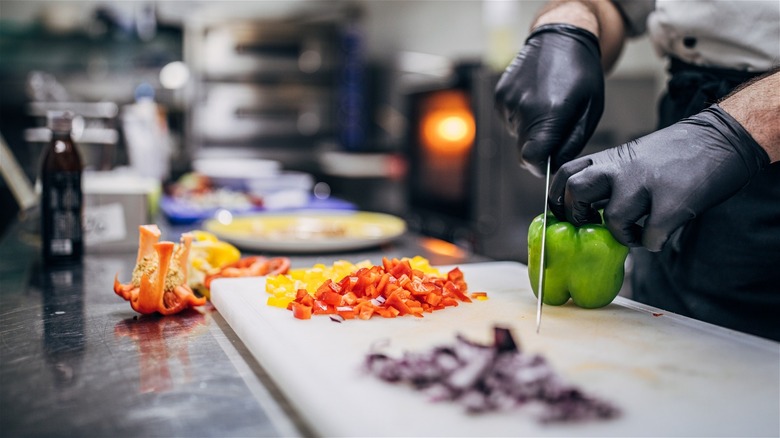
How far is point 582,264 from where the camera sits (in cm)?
119

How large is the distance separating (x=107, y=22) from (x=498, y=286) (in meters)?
6.51

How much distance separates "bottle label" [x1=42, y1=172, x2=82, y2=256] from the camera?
1.65m

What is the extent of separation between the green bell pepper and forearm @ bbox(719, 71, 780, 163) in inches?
10.6

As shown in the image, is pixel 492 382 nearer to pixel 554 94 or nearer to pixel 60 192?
pixel 554 94

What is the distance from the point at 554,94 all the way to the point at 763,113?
37cm

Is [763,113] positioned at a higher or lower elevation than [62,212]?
higher

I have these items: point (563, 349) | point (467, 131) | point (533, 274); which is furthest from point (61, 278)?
point (467, 131)

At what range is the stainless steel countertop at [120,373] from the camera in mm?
755

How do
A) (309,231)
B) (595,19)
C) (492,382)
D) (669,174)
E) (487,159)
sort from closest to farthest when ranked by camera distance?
(492,382) → (669,174) → (595,19) → (309,231) → (487,159)

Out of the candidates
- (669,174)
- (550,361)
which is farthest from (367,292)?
(669,174)

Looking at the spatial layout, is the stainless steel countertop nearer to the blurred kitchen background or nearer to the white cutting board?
the white cutting board

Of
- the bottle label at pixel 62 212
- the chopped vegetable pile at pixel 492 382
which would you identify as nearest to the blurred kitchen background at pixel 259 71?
the bottle label at pixel 62 212

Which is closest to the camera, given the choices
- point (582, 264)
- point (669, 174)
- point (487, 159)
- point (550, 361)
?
point (550, 361)

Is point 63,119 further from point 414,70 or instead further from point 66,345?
point 414,70
